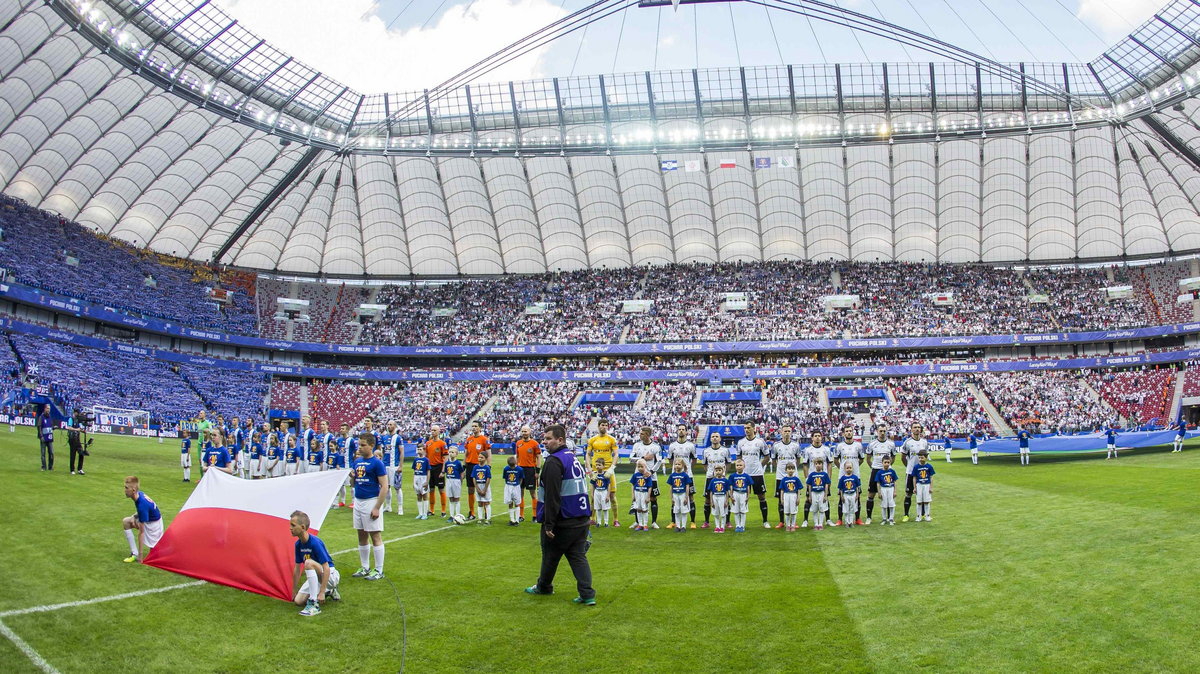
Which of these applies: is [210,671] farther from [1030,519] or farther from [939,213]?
[939,213]

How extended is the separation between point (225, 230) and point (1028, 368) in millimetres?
62438

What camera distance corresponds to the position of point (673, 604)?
9.55m

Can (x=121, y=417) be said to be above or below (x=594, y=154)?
below

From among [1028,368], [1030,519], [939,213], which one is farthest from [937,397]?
[1030,519]

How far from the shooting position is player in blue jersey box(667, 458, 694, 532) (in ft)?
53.0

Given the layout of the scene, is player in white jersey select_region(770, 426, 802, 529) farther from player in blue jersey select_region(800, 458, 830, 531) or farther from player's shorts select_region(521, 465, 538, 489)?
player's shorts select_region(521, 465, 538, 489)

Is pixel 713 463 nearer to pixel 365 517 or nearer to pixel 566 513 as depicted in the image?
pixel 566 513

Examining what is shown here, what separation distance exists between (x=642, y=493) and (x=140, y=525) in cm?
962

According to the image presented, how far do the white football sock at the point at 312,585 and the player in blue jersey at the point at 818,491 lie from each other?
417 inches

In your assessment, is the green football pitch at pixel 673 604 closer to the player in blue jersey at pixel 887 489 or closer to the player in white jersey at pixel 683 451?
the player in blue jersey at pixel 887 489

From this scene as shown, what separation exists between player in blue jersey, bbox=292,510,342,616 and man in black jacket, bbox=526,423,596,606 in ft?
9.12

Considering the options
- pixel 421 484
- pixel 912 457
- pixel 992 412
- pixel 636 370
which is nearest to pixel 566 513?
pixel 421 484

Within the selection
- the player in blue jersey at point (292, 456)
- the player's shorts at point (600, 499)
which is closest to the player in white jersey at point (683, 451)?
the player's shorts at point (600, 499)

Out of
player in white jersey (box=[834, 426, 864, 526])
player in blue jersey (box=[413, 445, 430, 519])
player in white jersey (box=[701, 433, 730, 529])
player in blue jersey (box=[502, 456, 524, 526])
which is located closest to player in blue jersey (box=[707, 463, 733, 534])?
player in white jersey (box=[701, 433, 730, 529])
